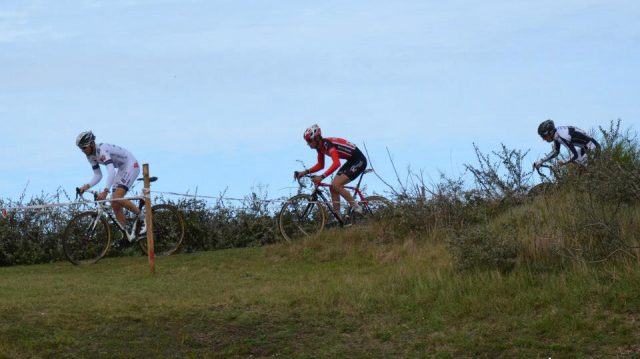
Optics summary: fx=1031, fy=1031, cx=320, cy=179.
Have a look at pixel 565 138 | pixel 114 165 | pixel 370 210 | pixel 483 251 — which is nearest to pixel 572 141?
pixel 565 138

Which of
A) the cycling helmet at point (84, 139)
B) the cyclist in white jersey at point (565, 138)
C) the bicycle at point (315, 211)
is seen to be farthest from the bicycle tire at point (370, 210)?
the cycling helmet at point (84, 139)

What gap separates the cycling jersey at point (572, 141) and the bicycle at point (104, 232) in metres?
6.54

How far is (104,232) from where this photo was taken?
17047mm

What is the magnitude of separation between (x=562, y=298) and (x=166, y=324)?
166 inches

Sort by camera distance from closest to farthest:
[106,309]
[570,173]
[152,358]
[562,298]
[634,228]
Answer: [152,358] < [562,298] < [106,309] < [634,228] < [570,173]

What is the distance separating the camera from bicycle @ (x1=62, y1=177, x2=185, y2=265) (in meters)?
Answer: 16.6

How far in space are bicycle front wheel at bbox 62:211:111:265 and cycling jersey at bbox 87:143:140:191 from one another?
60cm

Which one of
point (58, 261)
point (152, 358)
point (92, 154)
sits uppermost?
point (92, 154)

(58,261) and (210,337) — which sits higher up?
(58,261)

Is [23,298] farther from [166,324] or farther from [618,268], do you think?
[618,268]

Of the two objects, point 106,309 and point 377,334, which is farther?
point 106,309

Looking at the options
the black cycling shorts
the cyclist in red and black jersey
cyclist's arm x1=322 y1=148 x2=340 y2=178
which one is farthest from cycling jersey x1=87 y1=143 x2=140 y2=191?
the black cycling shorts

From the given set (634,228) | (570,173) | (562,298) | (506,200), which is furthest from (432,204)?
(562,298)

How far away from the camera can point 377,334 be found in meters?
10.5
